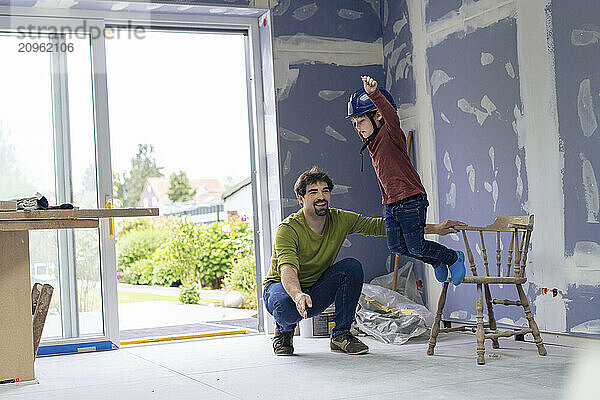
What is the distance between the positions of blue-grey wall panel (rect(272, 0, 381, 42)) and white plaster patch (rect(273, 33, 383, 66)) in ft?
0.13

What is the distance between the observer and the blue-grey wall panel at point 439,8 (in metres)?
4.99

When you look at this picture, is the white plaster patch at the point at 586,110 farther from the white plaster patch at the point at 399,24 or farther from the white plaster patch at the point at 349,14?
the white plaster patch at the point at 349,14

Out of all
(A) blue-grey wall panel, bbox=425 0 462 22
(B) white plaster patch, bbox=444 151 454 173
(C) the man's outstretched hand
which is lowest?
(C) the man's outstretched hand

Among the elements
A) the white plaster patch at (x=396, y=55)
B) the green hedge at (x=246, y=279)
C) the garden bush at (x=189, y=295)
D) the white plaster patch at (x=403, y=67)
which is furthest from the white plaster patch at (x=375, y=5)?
the garden bush at (x=189, y=295)

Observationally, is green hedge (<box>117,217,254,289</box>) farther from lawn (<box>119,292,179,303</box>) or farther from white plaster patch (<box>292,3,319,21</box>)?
white plaster patch (<box>292,3,319,21</box>)

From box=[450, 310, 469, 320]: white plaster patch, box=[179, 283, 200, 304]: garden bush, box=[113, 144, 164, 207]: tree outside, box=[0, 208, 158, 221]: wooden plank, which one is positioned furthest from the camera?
box=[113, 144, 164, 207]: tree outside

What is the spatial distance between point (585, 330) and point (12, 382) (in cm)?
296

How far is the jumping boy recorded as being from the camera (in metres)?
3.83

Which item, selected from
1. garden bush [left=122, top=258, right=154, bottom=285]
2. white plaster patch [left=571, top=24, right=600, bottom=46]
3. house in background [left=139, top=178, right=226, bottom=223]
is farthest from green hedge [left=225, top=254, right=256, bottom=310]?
white plaster patch [left=571, top=24, right=600, bottom=46]

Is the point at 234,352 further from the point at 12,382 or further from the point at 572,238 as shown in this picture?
the point at 572,238

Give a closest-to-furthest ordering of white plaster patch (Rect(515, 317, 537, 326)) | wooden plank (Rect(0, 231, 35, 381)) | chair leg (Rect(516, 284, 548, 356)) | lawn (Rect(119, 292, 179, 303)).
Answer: wooden plank (Rect(0, 231, 35, 381)) < chair leg (Rect(516, 284, 548, 356)) < white plaster patch (Rect(515, 317, 537, 326)) < lawn (Rect(119, 292, 179, 303))

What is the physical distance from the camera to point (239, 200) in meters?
11.2

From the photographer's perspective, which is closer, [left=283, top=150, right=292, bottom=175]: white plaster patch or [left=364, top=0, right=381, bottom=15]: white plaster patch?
[left=283, top=150, right=292, bottom=175]: white plaster patch

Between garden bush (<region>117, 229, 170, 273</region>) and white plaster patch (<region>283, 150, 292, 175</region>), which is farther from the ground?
white plaster patch (<region>283, 150, 292, 175</region>)
